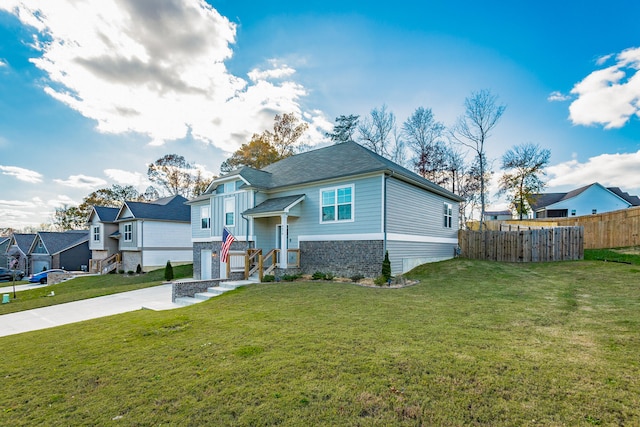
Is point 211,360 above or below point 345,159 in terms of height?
below

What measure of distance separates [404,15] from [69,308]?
18.4m

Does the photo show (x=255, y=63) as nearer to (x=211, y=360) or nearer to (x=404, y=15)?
(x=404, y=15)

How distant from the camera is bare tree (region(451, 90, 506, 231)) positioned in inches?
1026

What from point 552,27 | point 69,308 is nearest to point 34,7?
point 69,308

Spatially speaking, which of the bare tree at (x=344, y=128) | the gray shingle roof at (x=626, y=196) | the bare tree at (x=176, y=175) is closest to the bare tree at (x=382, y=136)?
the bare tree at (x=344, y=128)

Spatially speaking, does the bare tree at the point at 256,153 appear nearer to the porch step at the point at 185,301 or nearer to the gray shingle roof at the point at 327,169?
the gray shingle roof at the point at 327,169

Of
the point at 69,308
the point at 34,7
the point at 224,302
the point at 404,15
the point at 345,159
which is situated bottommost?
the point at 69,308

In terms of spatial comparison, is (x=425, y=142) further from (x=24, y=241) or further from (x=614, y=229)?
(x=24, y=241)

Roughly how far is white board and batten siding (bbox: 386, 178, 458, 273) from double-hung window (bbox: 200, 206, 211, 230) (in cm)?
1193

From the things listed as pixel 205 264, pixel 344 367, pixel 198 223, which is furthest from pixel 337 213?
pixel 198 223

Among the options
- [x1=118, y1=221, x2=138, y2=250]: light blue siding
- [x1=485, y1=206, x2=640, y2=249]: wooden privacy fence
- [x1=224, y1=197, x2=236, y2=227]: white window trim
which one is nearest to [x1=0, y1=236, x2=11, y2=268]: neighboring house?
[x1=118, y1=221, x2=138, y2=250]: light blue siding

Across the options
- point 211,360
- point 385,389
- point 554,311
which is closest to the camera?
point 385,389

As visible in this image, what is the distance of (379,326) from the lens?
19.4 ft

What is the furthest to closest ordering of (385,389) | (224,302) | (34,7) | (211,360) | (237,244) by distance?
(237,244) < (34,7) < (224,302) < (211,360) < (385,389)
